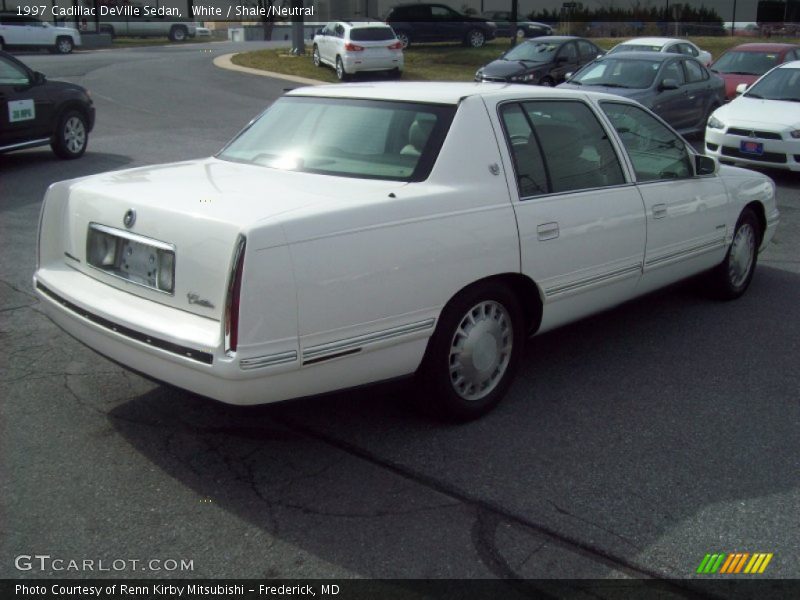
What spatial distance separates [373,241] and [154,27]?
5537 centimetres

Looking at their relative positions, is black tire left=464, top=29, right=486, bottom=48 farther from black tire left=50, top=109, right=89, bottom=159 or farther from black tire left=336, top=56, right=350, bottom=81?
black tire left=50, top=109, right=89, bottom=159

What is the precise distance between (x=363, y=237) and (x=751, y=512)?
1.95 m

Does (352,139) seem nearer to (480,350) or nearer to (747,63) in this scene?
(480,350)

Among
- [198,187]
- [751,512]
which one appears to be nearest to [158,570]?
[198,187]

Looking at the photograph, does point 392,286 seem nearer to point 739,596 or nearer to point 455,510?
point 455,510

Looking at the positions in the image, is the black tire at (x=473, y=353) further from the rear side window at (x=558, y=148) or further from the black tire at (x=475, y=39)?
the black tire at (x=475, y=39)

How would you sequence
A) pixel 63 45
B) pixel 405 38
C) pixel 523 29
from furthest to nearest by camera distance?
pixel 523 29 < pixel 63 45 < pixel 405 38

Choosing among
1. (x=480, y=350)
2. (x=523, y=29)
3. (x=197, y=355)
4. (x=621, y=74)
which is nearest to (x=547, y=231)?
(x=480, y=350)

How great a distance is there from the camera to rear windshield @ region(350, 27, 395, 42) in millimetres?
26031

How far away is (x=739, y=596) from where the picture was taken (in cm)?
317

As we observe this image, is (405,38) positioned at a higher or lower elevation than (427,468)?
higher

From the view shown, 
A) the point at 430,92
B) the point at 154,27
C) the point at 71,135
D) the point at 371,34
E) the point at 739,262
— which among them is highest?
the point at 154,27

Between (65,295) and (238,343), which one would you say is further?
(65,295)

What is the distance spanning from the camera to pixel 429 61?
1233 inches
